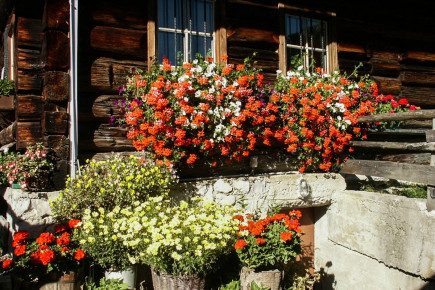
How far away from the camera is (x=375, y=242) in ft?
16.2

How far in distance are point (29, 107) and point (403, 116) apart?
13.4 feet

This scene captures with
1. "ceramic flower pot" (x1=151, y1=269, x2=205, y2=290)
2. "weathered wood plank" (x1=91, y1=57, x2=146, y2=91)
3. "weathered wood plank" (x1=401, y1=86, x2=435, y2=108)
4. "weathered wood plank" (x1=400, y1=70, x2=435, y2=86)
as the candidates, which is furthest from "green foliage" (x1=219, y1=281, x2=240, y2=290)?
"weathered wood plank" (x1=400, y1=70, x2=435, y2=86)

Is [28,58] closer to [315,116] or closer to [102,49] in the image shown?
[102,49]

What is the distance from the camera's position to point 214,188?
4.99 m

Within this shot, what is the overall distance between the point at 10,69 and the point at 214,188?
3.82 m

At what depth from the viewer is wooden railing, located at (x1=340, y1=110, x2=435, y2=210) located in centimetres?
431

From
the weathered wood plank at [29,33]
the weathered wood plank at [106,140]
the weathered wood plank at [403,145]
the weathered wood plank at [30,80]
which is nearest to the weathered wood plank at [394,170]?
the weathered wood plank at [403,145]

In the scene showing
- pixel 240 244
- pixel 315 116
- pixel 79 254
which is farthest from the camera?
pixel 315 116

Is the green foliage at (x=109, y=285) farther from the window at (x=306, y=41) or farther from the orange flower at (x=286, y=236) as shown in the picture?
the window at (x=306, y=41)

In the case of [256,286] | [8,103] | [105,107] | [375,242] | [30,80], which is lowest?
[256,286]

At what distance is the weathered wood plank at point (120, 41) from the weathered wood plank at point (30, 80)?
27.6 inches

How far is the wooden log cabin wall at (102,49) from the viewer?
14.6 ft

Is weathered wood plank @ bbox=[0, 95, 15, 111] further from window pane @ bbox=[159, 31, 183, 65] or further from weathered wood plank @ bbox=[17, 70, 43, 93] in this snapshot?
window pane @ bbox=[159, 31, 183, 65]

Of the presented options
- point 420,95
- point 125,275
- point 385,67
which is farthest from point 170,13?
point 420,95
